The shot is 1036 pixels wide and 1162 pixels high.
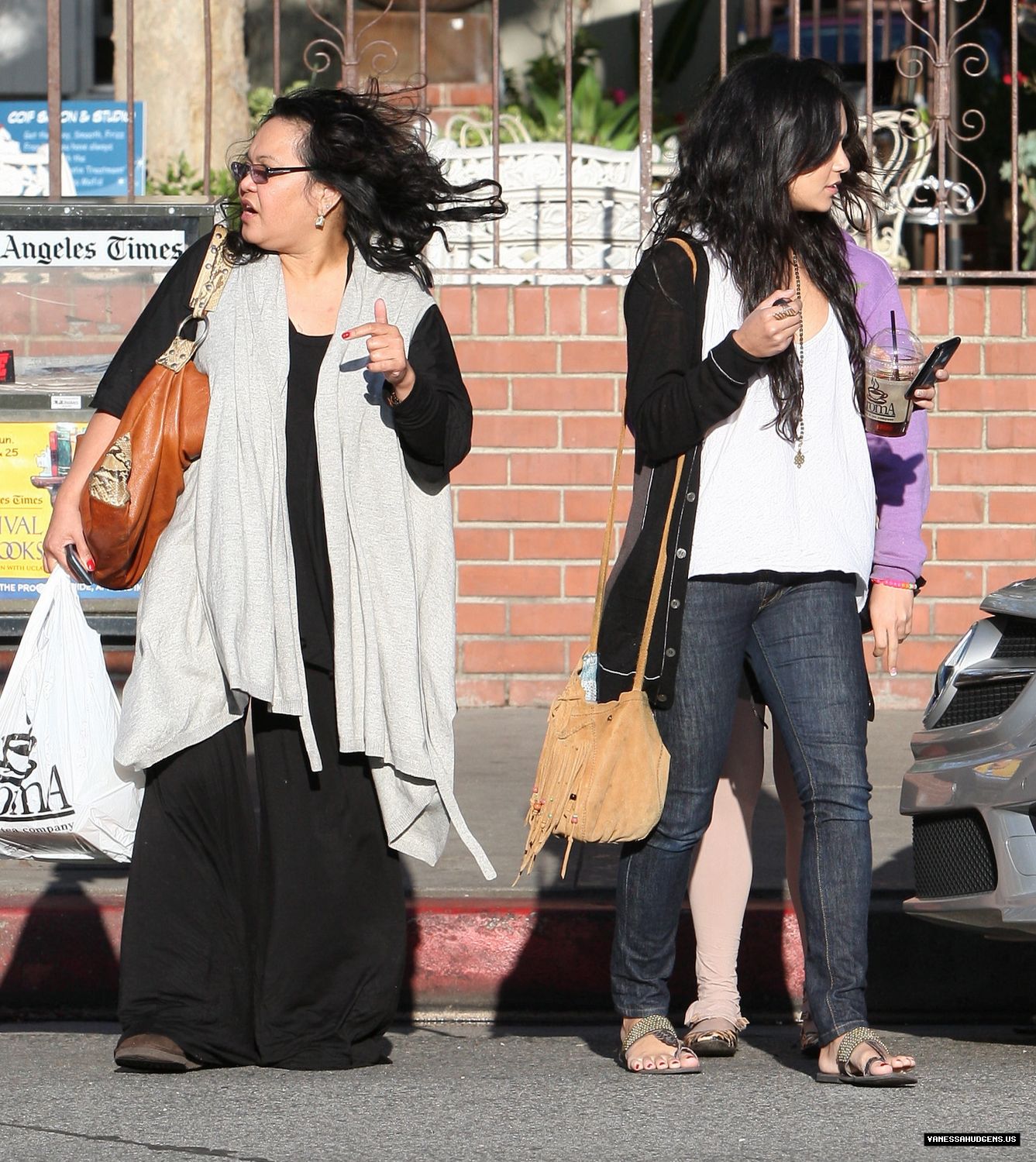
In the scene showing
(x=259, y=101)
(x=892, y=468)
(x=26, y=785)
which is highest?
(x=259, y=101)

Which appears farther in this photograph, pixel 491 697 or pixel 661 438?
pixel 491 697

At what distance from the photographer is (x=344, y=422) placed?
3.93 metres

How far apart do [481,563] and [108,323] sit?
184cm

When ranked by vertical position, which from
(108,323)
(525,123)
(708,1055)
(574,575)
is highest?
(525,123)

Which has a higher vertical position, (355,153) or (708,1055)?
(355,153)

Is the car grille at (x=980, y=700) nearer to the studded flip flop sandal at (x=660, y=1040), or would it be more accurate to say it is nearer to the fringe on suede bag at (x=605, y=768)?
the fringe on suede bag at (x=605, y=768)

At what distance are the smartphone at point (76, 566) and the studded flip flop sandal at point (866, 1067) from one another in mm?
1747

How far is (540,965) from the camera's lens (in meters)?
4.75

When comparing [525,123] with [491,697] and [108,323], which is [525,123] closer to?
[491,697]

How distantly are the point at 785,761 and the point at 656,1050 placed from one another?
65 centimetres

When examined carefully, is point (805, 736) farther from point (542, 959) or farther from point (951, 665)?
point (542, 959)

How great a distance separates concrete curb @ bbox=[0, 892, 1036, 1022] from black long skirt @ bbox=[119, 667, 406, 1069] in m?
0.69

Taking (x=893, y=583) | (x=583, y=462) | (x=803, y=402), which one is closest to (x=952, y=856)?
(x=893, y=583)

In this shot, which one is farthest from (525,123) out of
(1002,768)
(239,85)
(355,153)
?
(1002,768)
